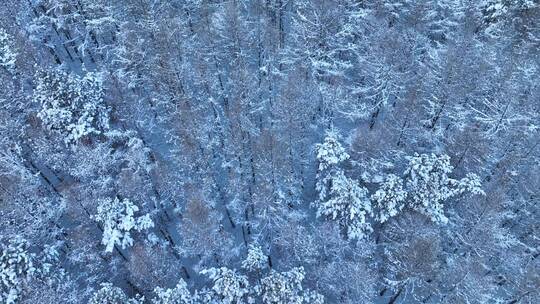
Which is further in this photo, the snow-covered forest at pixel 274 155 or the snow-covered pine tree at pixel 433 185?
the snow-covered pine tree at pixel 433 185

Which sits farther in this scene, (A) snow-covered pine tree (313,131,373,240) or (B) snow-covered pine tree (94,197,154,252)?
(A) snow-covered pine tree (313,131,373,240)

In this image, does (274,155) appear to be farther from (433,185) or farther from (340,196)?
Result: (433,185)

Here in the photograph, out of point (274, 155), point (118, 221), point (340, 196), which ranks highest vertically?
point (274, 155)

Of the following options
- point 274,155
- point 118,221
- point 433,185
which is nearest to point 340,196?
point 274,155

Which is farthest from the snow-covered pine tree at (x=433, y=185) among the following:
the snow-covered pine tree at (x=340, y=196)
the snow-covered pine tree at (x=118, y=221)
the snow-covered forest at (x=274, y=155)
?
the snow-covered pine tree at (x=118, y=221)

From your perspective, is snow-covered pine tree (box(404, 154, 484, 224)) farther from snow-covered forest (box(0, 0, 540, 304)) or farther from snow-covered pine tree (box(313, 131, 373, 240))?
snow-covered pine tree (box(313, 131, 373, 240))

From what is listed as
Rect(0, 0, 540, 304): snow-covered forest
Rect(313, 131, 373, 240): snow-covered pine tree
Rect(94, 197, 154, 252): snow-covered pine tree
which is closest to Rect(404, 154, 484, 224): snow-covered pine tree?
Rect(0, 0, 540, 304): snow-covered forest

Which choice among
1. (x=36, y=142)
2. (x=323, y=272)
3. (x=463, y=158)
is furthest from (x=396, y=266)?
(x=36, y=142)

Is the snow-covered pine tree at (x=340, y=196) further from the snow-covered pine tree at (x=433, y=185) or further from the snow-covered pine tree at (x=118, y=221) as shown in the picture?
the snow-covered pine tree at (x=118, y=221)
